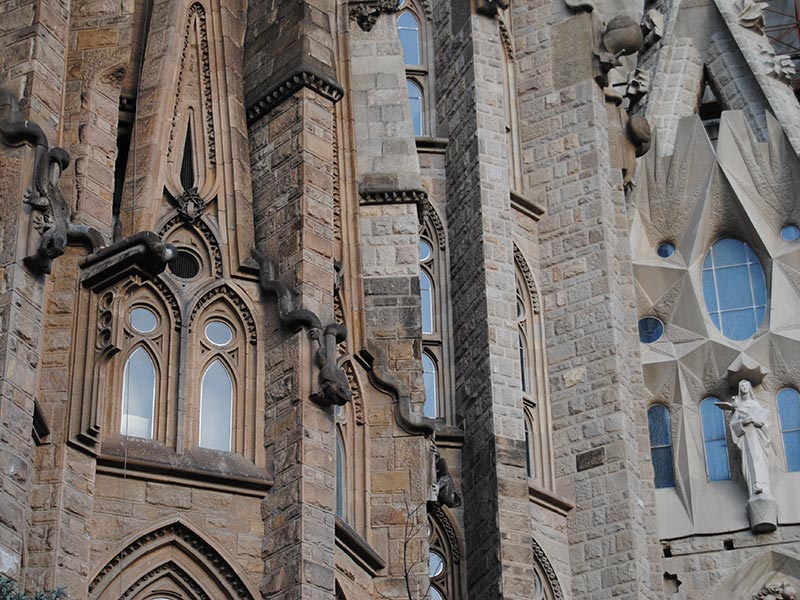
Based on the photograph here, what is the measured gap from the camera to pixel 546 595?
2656cm

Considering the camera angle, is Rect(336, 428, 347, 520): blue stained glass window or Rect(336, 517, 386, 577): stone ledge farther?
Rect(336, 428, 347, 520): blue stained glass window

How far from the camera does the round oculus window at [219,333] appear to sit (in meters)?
21.3

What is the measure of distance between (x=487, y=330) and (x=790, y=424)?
17.2 ft

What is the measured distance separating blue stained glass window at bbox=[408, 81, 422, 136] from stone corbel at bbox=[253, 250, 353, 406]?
7981 mm

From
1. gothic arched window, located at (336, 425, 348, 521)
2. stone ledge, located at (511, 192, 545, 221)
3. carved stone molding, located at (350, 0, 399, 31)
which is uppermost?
carved stone molding, located at (350, 0, 399, 31)

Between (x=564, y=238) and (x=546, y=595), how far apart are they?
5.13 metres

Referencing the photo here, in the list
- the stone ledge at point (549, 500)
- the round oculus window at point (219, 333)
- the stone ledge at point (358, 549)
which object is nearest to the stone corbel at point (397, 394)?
the stone ledge at point (358, 549)

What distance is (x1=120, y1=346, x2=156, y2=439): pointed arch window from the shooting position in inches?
807

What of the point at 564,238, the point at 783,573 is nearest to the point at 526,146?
the point at 564,238

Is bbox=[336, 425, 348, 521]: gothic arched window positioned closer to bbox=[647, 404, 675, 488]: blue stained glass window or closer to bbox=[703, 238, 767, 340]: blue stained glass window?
bbox=[647, 404, 675, 488]: blue stained glass window

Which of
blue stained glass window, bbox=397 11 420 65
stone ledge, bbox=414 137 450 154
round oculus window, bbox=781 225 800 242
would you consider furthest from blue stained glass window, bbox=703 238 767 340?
blue stained glass window, bbox=397 11 420 65

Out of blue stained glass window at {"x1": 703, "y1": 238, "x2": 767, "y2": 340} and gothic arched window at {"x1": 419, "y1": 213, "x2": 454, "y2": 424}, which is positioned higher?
blue stained glass window at {"x1": 703, "y1": 238, "x2": 767, "y2": 340}

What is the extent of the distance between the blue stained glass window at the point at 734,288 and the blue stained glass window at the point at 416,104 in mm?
4657

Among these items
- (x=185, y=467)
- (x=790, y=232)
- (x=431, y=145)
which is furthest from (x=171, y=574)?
(x=790, y=232)
